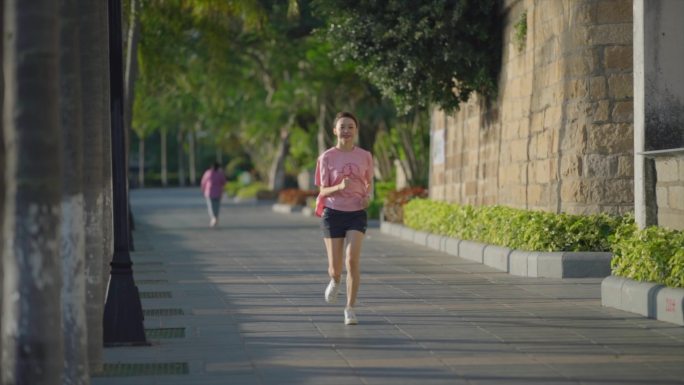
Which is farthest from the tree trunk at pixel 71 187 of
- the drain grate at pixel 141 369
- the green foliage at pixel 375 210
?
the green foliage at pixel 375 210

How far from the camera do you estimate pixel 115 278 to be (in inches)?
436

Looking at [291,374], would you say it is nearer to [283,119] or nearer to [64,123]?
[64,123]

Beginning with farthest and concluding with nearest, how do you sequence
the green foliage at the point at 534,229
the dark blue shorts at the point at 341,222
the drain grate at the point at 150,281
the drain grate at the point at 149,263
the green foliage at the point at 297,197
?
the green foliage at the point at 297,197
the drain grate at the point at 149,263
the drain grate at the point at 150,281
the green foliage at the point at 534,229
the dark blue shorts at the point at 341,222

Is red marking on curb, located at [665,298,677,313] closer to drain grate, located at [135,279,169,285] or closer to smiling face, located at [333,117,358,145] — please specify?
smiling face, located at [333,117,358,145]

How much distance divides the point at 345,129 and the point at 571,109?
6417 mm

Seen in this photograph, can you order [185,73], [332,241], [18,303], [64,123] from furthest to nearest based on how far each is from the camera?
[185,73] < [332,241] < [64,123] < [18,303]

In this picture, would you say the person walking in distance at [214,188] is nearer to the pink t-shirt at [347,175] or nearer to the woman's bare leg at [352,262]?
the pink t-shirt at [347,175]

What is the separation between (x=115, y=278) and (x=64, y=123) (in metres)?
2.92

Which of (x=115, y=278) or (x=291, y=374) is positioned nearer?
(x=291, y=374)

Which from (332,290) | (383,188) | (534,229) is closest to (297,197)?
(383,188)

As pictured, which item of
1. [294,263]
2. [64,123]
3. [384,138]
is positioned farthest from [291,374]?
[384,138]

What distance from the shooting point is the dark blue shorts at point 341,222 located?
12.3 m

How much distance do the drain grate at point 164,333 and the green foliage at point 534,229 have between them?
6.53 metres

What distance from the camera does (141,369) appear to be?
9.70 m
